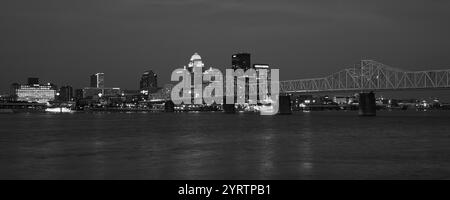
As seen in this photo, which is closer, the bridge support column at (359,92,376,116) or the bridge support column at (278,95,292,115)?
the bridge support column at (359,92,376,116)

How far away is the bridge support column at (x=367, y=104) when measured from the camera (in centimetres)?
11538

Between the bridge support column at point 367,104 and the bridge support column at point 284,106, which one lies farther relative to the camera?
the bridge support column at point 284,106

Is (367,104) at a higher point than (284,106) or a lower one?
higher

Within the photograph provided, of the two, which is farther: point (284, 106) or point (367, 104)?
point (284, 106)

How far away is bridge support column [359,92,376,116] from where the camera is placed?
115m

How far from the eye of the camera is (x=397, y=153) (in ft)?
89.2

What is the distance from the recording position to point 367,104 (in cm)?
11750
